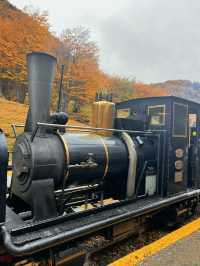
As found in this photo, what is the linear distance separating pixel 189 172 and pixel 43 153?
14.9 ft

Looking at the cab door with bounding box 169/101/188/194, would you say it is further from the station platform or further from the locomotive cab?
the station platform

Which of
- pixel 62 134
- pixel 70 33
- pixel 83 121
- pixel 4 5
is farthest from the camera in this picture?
pixel 4 5

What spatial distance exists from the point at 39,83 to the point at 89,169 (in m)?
1.75

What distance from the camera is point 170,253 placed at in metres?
4.01

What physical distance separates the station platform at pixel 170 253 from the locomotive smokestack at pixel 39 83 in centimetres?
258

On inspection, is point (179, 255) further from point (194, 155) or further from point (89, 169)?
point (194, 155)

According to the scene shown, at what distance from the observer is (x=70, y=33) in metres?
25.8

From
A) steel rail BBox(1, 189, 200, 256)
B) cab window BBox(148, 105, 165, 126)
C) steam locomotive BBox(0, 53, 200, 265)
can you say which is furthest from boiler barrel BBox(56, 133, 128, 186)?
cab window BBox(148, 105, 165, 126)

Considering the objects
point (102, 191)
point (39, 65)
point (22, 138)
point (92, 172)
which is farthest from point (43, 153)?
point (102, 191)

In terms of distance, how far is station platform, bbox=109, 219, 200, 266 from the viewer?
3729 millimetres

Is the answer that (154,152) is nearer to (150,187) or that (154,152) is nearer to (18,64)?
(150,187)

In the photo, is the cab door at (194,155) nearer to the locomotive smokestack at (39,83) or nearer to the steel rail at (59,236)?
the steel rail at (59,236)

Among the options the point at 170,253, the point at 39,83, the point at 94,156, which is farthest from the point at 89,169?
the point at 170,253

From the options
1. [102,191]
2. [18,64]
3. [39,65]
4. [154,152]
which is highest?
[18,64]
